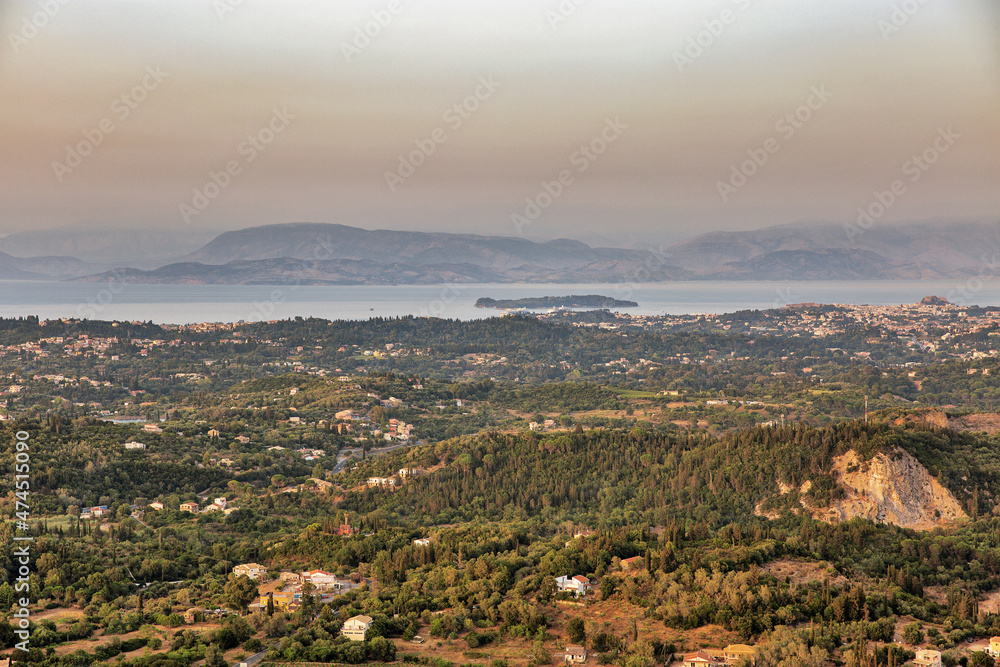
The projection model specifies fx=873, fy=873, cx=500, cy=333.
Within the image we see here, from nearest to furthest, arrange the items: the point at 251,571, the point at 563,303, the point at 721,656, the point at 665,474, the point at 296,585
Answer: the point at 721,656 < the point at 296,585 < the point at 251,571 < the point at 665,474 < the point at 563,303

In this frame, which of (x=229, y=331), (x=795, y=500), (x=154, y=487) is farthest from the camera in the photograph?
(x=229, y=331)

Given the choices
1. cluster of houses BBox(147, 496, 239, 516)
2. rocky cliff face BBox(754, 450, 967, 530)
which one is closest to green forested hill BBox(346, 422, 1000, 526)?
rocky cliff face BBox(754, 450, 967, 530)

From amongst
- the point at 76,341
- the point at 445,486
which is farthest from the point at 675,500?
the point at 76,341

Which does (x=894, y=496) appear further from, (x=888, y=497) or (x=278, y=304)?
(x=278, y=304)

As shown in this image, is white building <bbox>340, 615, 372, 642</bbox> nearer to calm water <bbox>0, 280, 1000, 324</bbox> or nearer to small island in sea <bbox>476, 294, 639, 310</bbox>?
calm water <bbox>0, 280, 1000, 324</bbox>

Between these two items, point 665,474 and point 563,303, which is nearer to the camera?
point 665,474

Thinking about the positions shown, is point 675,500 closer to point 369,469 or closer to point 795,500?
point 795,500

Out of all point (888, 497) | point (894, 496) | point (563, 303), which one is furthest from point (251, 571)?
point (563, 303)

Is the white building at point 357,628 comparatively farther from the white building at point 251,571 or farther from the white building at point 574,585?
the white building at point 251,571
